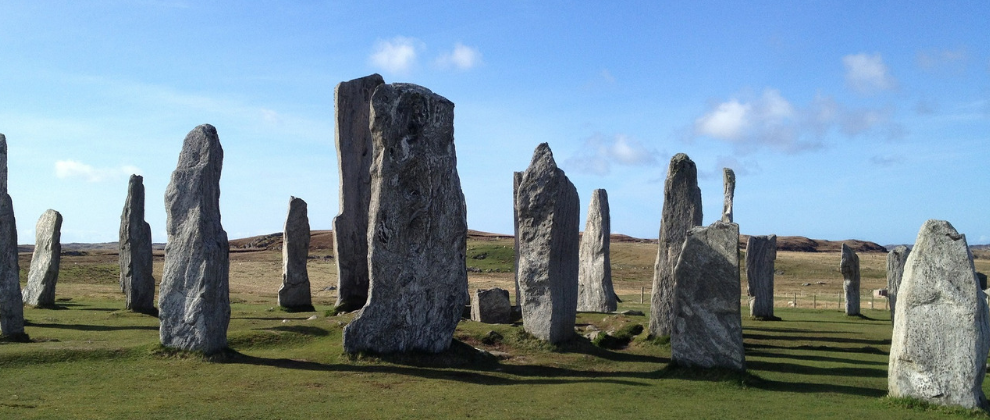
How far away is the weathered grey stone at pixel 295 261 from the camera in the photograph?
26344 mm

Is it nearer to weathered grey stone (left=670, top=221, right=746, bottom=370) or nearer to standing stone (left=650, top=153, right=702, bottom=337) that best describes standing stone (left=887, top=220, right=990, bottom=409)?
weathered grey stone (left=670, top=221, right=746, bottom=370)

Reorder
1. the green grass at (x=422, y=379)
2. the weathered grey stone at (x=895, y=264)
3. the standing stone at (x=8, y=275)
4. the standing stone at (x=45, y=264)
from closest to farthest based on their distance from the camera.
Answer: the green grass at (x=422, y=379), the standing stone at (x=8, y=275), the weathered grey stone at (x=895, y=264), the standing stone at (x=45, y=264)

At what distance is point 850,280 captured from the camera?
3023cm

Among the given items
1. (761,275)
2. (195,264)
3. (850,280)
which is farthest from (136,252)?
(850,280)

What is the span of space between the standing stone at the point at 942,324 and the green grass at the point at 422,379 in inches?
14.2

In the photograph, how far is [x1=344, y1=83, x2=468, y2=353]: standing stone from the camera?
16.2 meters

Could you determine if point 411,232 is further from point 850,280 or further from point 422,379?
point 850,280

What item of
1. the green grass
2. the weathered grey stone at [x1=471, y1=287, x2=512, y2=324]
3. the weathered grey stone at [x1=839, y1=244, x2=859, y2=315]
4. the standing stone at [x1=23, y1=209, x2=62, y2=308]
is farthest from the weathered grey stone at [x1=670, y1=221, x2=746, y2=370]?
the standing stone at [x1=23, y1=209, x2=62, y2=308]

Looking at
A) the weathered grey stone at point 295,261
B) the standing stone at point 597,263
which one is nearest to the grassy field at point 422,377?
the weathered grey stone at point 295,261

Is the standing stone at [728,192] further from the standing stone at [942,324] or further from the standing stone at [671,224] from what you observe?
the standing stone at [942,324]

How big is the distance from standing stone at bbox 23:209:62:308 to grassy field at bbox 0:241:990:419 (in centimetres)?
212

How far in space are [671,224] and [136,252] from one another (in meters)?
15.3

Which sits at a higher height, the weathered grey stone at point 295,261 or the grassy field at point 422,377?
the weathered grey stone at point 295,261

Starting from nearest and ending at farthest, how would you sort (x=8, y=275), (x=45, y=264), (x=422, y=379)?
(x=422, y=379), (x=8, y=275), (x=45, y=264)
